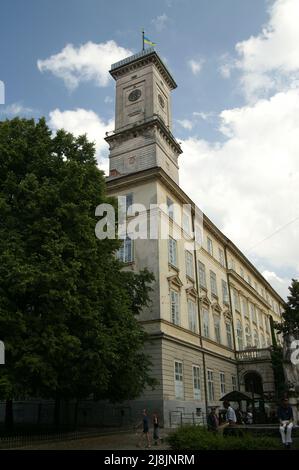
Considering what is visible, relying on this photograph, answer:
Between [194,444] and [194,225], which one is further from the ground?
[194,225]

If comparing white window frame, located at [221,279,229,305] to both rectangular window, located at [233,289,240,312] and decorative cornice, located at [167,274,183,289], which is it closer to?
rectangular window, located at [233,289,240,312]

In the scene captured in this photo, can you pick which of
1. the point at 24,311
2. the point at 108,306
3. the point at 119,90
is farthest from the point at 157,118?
the point at 24,311

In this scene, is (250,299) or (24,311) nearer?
(24,311)

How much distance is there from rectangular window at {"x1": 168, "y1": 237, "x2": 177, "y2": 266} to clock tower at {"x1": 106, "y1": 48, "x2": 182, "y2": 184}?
851cm

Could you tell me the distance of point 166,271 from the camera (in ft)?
98.5

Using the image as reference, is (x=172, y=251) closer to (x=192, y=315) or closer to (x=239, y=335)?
(x=192, y=315)

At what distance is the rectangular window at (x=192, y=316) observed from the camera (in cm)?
3300

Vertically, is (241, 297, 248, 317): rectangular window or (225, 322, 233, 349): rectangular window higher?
(241, 297, 248, 317): rectangular window

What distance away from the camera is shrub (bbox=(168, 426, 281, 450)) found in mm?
12992

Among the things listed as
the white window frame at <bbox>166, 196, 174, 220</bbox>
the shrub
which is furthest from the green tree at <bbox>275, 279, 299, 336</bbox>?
the shrub

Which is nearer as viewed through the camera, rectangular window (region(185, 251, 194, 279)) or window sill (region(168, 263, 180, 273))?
window sill (region(168, 263, 180, 273))

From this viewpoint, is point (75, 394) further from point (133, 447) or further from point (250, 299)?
point (250, 299)

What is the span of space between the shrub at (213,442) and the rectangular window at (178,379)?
47.8 feet
